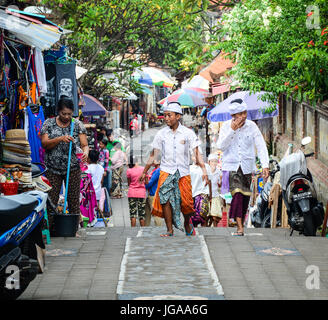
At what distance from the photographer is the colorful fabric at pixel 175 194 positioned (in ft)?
31.6

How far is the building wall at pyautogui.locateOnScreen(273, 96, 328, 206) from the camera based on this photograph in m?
12.8

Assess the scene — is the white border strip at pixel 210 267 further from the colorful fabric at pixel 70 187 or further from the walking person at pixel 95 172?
the walking person at pixel 95 172

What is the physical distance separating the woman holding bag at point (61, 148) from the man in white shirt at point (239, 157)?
6.50 ft

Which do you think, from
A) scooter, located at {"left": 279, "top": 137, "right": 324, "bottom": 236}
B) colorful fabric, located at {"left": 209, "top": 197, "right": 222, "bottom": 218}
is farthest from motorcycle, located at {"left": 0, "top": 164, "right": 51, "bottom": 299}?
colorful fabric, located at {"left": 209, "top": 197, "right": 222, "bottom": 218}

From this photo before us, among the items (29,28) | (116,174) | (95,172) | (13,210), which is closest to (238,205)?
(29,28)

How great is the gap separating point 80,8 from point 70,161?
9.89m

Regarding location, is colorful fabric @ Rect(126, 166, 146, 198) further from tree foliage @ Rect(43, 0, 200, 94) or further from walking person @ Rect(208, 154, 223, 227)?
tree foliage @ Rect(43, 0, 200, 94)

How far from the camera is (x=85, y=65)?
19734 mm

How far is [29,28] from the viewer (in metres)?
8.93

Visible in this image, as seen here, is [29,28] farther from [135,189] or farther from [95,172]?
[135,189]

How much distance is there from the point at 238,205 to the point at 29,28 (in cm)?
369

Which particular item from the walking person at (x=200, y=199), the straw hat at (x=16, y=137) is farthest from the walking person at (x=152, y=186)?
the straw hat at (x=16, y=137)

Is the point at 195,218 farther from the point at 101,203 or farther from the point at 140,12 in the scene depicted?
the point at 140,12

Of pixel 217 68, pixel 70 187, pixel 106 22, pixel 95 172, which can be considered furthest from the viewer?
pixel 217 68
